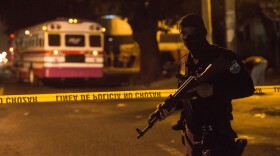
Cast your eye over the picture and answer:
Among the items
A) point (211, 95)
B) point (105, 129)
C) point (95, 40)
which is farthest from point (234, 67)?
point (95, 40)

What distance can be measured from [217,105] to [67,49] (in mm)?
18990

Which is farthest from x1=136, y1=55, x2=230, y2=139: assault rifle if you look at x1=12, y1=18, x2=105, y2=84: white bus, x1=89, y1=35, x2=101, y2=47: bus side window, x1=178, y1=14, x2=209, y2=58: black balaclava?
x1=89, y1=35, x2=101, y2=47: bus side window

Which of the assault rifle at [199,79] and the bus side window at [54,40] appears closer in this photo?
the assault rifle at [199,79]

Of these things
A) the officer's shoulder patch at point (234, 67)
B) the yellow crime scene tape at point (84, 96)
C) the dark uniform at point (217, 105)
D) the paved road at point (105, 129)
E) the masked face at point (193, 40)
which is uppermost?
the masked face at point (193, 40)

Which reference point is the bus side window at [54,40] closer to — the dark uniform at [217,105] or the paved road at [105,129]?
the paved road at [105,129]

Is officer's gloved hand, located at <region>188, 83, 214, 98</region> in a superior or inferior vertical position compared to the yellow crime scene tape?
superior

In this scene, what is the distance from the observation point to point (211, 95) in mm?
3570

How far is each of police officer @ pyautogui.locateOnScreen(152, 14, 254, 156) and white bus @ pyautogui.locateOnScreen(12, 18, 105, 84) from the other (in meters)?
18.5

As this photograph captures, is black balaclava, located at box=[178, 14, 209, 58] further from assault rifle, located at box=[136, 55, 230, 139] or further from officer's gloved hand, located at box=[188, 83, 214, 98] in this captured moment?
officer's gloved hand, located at box=[188, 83, 214, 98]

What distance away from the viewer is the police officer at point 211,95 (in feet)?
11.8

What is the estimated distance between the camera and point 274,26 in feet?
92.8

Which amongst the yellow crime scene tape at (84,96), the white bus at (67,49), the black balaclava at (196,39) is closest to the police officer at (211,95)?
the black balaclava at (196,39)

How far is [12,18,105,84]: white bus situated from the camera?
21.9 m

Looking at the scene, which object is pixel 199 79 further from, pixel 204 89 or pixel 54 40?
pixel 54 40
